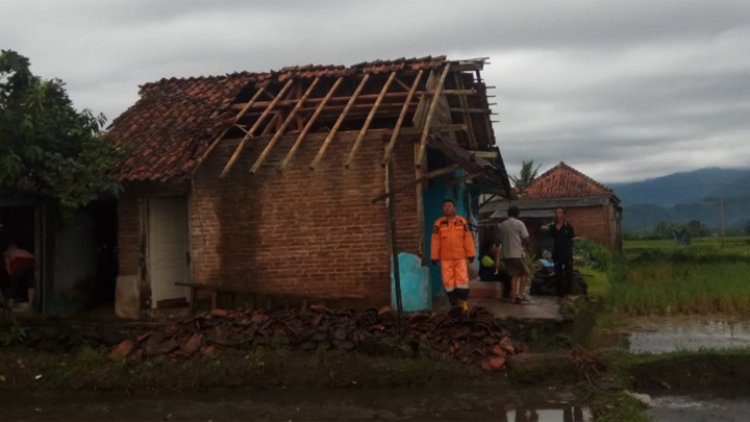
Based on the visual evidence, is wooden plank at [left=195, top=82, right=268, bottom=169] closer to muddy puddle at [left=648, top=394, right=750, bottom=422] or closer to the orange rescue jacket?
the orange rescue jacket

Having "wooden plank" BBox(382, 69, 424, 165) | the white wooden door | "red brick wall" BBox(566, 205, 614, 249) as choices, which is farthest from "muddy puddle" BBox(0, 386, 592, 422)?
"red brick wall" BBox(566, 205, 614, 249)

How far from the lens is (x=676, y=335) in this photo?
Result: 36.5ft

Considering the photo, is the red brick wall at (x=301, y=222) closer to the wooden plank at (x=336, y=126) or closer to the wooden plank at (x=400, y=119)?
the wooden plank at (x=336, y=126)

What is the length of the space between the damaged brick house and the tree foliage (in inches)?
38.0

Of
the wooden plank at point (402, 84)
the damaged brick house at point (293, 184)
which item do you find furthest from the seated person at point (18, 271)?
the wooden plank at point (402, 84)

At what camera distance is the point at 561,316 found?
10258 millimetres

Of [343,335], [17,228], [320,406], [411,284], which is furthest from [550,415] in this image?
[17,228]

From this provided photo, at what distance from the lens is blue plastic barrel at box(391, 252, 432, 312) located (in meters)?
10.6

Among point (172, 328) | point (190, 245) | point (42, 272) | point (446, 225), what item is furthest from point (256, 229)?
point (42, 272)

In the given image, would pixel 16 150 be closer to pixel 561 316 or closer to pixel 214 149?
pixel 214 149

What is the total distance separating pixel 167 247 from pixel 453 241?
201 inches

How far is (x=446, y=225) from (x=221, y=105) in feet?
16.2

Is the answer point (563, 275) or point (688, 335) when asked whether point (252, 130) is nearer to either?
point (563, 275)

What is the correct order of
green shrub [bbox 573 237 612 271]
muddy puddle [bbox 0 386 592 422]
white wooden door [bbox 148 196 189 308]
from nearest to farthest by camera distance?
muddy puddle [bbox 0 386 592 422] → white wooden door [bbox 148 196 189 308] → green shrub [bbox 573 237 612 271]
